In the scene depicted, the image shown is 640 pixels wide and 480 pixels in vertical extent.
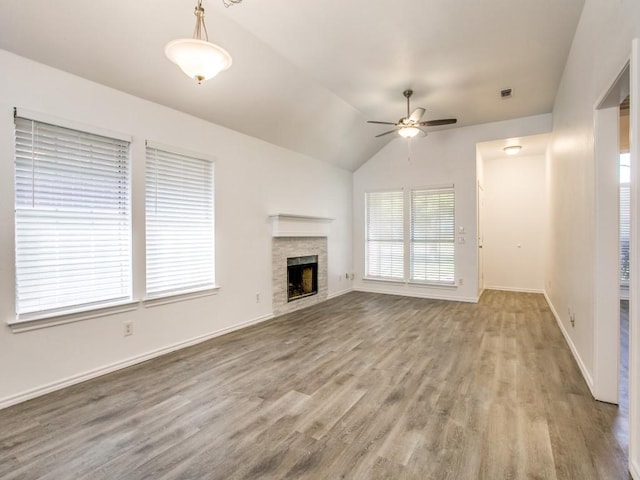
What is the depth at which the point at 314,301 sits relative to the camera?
241 inches

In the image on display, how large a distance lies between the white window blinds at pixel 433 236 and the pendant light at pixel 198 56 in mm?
5339

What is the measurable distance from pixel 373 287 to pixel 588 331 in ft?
15.2

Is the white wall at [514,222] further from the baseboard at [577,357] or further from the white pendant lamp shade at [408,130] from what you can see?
the white pendant lamp shade at [408,130]

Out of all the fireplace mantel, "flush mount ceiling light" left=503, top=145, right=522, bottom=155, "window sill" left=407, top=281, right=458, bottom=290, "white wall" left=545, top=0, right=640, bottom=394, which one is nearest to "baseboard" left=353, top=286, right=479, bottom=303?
"window sill" left=407, top=281, right=458, bottom=290

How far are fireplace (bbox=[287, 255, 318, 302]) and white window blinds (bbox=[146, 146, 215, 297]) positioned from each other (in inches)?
67.0

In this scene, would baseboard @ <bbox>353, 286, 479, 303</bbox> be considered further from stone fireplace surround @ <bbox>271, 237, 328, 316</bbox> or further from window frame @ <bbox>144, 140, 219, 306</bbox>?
window frame @ <bbox>144, 140, 219, 306</bbox>

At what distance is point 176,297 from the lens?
377 cm

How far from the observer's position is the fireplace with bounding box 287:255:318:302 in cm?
568

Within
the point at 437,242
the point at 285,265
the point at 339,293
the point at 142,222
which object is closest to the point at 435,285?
the point at 437,242

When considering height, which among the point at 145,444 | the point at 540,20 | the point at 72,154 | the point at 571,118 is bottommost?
the point at 145,444

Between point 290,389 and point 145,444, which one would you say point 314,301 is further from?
point 145,444

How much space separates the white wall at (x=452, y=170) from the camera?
235 inches

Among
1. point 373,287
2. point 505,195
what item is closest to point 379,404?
point 373,287

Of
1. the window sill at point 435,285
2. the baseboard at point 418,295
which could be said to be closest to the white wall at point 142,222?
the baseboard at point 418,295
